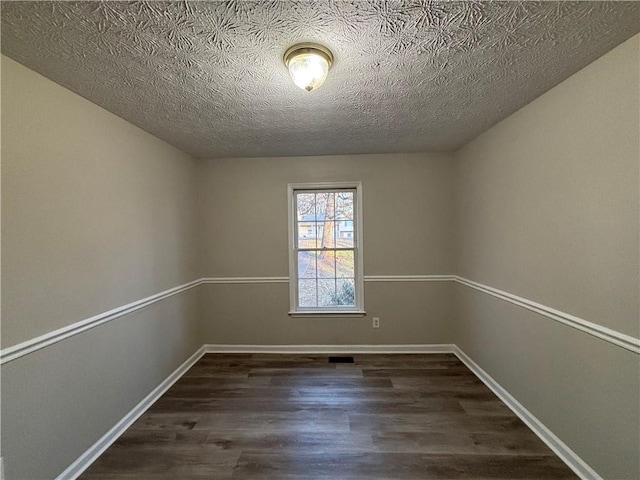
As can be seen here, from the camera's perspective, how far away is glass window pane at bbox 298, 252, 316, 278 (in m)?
3.54

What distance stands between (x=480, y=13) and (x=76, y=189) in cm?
233

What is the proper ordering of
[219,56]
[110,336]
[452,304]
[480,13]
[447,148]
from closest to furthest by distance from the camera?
[480,13]
[219,56]
[110,336]
[447,148]
[452,304]

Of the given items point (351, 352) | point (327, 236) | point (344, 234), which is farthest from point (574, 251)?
point (351, 352)

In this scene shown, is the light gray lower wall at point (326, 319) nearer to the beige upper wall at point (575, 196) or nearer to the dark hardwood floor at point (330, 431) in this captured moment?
the dark hardwood floor at point (330, 431)

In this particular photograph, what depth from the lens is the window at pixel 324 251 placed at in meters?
3.48

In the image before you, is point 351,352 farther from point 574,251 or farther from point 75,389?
point 75,389

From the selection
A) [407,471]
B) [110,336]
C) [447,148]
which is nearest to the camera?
[407,471]

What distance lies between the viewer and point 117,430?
2.04 m

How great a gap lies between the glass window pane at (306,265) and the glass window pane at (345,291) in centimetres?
34

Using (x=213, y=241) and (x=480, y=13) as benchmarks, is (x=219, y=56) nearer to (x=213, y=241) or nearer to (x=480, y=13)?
(x=480, y=13)

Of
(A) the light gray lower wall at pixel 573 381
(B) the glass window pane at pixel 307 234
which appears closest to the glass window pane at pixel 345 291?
(B) the glass window pane at pixel 307 234

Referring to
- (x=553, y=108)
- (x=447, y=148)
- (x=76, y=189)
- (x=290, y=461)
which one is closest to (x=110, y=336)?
(x=76, y=189)

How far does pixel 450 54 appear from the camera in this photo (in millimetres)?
1446

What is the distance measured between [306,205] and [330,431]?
7.66 ft
